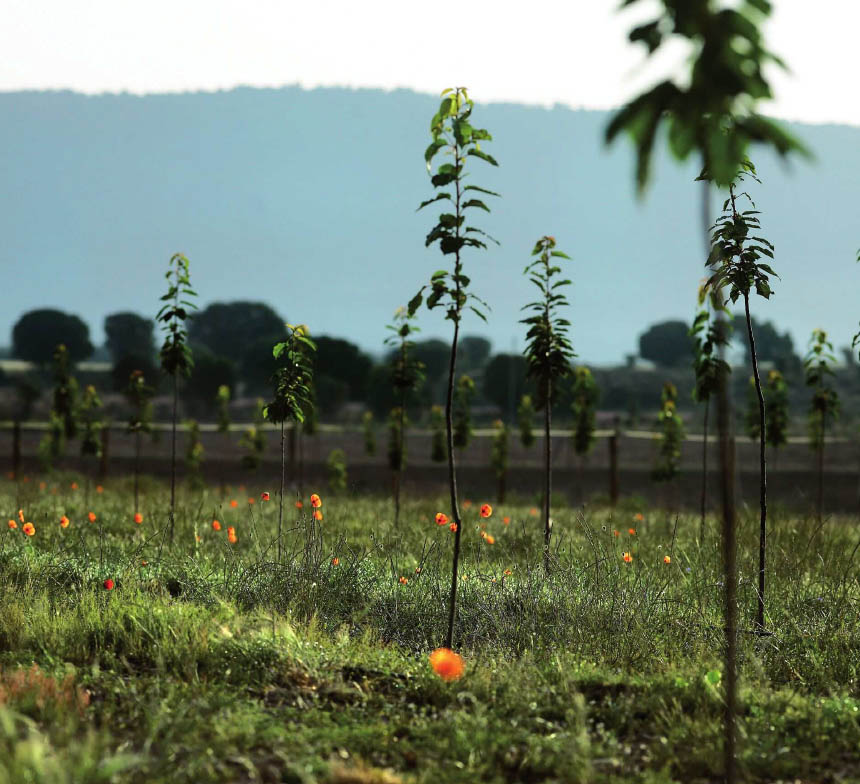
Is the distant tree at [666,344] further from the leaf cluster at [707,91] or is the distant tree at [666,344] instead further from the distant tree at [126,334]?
the leaf cluster at [707,91]

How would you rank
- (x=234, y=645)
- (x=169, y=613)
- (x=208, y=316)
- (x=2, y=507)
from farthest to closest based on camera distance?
(x=208, y=316)
(x=2, y=507)
(x=169, y=613)
(x=234, y=645)

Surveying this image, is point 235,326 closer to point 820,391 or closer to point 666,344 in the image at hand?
point 666,344

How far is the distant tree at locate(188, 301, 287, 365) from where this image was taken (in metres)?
84.3

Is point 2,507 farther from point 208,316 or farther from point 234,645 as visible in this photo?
point 208,316

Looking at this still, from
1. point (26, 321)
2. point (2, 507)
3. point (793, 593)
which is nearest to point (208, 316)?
point (26, 321)

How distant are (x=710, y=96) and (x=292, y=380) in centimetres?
539

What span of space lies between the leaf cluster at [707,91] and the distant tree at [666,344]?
8585 centimetres

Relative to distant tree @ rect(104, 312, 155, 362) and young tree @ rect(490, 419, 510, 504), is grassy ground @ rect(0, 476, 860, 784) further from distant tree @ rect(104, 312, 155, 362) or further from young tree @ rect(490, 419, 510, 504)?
distant tree @ rect(104, 312, 155, 362)

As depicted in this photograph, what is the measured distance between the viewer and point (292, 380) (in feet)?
27.1

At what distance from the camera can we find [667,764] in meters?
3.99

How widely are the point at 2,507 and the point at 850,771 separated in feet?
31.5

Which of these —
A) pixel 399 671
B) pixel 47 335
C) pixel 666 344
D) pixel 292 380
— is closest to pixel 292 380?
pixel 292 380

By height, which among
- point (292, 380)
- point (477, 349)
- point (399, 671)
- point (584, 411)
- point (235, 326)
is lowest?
point (399, 671)

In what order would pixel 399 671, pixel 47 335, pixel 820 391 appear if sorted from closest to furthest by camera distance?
1. pixel 399 671
2. pixel 820 391
3. pixel 47 335
